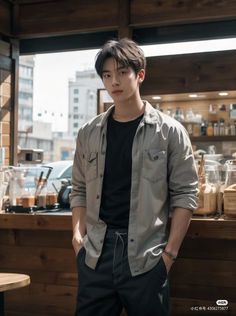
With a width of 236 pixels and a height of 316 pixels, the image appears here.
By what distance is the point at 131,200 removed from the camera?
1.86 m

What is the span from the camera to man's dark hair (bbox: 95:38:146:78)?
1892 millimetres

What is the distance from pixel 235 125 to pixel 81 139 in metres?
1.77

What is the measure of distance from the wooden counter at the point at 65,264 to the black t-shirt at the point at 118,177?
0.54 metres

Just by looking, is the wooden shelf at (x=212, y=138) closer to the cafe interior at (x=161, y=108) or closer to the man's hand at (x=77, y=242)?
the cafe interior at (x=161, y=108)

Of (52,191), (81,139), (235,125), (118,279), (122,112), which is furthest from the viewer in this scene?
(235,125)

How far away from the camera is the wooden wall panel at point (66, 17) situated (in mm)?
3375

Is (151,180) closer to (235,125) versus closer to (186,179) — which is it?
(186,179)

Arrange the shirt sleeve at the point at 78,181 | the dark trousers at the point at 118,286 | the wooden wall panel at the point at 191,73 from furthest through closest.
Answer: the wooden wall panel at the point at 191,73 → the shirt sleeve at the point at 78,181 → the dark trousers at the point at 118,286

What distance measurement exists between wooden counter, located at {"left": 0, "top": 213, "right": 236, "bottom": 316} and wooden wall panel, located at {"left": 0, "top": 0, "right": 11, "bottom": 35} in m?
1.49

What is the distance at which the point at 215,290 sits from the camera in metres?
2.50

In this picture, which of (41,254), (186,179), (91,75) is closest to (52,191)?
(41,254)

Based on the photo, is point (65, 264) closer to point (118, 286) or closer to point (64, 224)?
point (64, 224)

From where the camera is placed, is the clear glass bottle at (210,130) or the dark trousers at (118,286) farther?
the clear glass bottle at (210,130)

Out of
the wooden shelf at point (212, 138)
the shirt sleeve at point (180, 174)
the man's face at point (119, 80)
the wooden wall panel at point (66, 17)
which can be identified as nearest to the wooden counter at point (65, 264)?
the shirt sleeve at point (180, 174)
